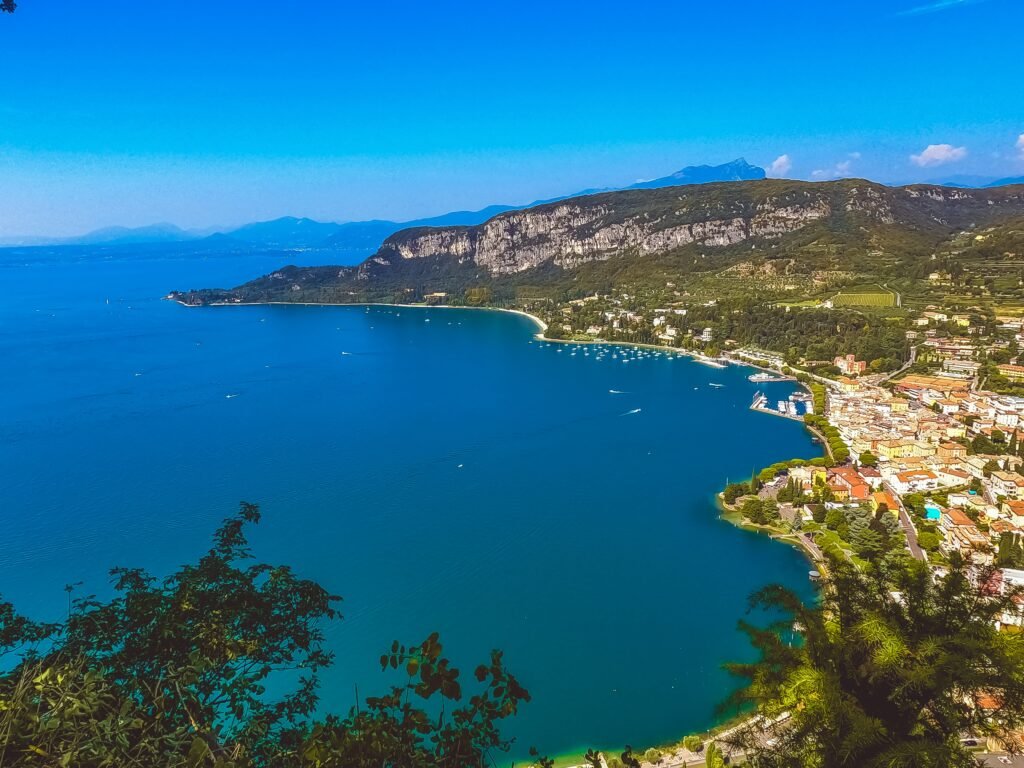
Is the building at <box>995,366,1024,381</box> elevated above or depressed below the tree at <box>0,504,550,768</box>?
below

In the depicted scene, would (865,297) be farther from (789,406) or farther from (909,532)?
(909,532)

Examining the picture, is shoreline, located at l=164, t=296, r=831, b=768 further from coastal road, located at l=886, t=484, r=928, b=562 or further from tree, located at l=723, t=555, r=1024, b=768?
tree, located at l=723, t=555, r=1024, b=768

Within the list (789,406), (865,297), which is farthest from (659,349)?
(865,297)

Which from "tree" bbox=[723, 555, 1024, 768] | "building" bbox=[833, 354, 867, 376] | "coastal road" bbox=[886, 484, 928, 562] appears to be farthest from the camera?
"building" bbox=[833, 354, 867, 376]

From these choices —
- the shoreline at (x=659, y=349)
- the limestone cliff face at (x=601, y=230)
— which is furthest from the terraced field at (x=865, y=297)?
the limestone cliff face at (x=601, y=230)

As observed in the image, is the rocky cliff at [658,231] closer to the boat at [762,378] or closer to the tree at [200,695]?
the boat at [762,378]

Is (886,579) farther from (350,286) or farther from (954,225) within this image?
(954,225)

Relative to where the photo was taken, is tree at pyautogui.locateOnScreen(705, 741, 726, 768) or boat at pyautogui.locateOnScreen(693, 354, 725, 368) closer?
tree at pyautogui.locateOnScreen(705, 741, 726, 768)

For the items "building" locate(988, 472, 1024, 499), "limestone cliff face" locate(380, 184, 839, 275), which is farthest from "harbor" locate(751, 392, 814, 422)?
"limestone cliff face" locate(380, 184, 839, 275)
